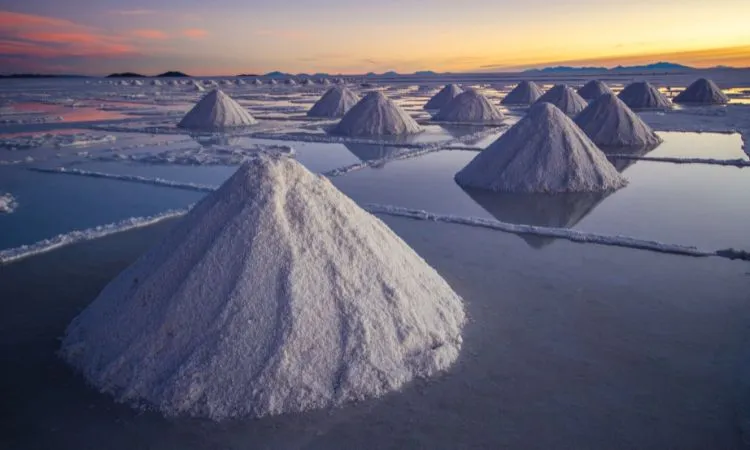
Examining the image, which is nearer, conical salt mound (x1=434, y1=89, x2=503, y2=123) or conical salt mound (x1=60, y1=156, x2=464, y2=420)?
conical salt mound (x1=60, y1=156, x2=464, y2=420)

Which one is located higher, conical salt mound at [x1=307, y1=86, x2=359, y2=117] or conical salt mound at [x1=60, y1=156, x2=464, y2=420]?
conical salt mound at [x1=307, y1=86, x2=359, y2=117]

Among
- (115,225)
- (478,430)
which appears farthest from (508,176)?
(478,430)

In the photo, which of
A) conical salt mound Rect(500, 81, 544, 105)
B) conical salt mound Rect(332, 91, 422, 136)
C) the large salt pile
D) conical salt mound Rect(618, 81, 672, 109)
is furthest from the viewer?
conical salt mound Rect(500, 81, 544, 105)

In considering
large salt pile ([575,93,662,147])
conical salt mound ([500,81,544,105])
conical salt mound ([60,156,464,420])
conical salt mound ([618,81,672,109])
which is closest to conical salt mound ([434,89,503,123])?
large salt pile ([575,93,662,147])

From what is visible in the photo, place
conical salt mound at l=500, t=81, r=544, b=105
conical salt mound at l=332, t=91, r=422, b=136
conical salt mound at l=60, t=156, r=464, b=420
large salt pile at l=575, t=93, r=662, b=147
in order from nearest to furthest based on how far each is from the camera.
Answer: conical salt mound at l=60, t=156, r=464, b=420
large salt pile at l=575, t=93, r=662, b=147
conical salt mound at l=332, t=91, r=422, b=136
conical salt mound at l=500, t=81, r=544, b=105

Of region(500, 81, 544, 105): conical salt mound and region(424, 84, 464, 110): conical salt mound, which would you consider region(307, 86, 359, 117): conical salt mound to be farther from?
region(500, 81, 544, 105): conical salt mound

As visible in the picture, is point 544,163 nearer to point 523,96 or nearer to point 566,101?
point 566,101

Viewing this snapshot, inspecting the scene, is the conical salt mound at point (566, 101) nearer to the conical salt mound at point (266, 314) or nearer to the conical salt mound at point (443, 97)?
the conical salt mound at point (443, 97)
